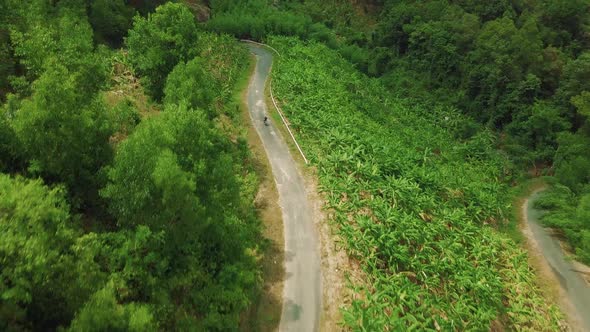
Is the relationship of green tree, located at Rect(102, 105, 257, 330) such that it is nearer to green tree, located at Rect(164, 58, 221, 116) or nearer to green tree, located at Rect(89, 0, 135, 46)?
green tree, located at Rect(164, 58, 221, 116)

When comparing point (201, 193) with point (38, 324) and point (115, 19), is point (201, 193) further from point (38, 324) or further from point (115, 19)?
point (115, 19)

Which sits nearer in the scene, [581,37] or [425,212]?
[425,212]

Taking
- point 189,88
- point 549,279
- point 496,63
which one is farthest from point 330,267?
point 496,63

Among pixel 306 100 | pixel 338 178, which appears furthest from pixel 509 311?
pixel 306 100

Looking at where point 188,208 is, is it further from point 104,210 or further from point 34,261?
point 34,261

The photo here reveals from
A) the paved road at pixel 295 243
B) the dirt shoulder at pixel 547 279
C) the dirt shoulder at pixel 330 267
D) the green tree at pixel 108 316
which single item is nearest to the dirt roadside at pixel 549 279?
the dirt shoulder at pixel 547 279
